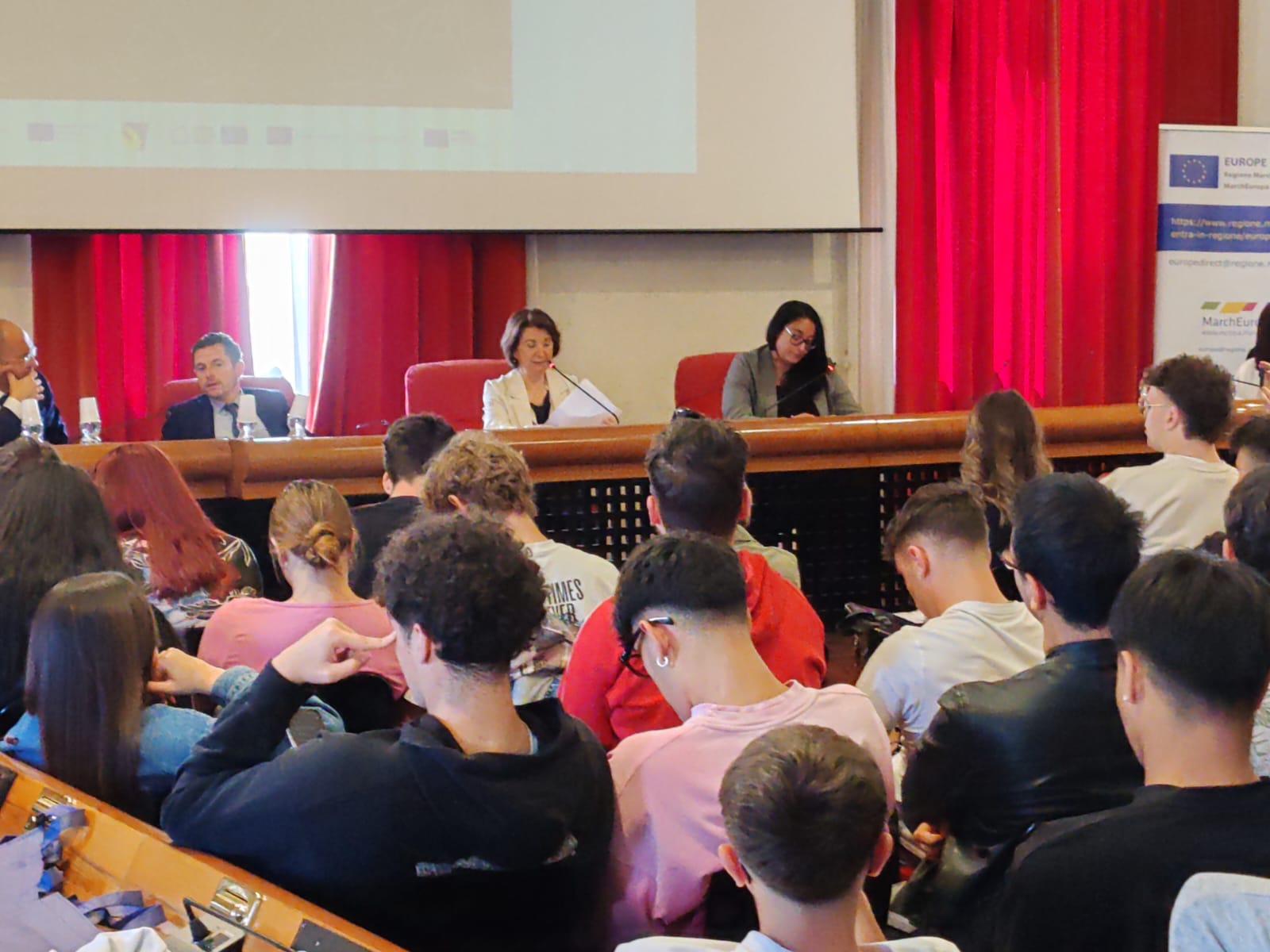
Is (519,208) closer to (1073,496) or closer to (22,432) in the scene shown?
(22,432)

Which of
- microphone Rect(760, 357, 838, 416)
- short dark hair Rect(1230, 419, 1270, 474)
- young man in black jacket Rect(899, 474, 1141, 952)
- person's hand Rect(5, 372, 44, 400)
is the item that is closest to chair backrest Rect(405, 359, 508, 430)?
microphone Rect(760, 357, 838, 416)

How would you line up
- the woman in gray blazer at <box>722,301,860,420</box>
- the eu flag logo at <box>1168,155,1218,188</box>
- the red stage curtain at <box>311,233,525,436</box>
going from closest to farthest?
the woman in gray blazer at <box>722,301,860,420</box> → the red stage curtain at <box>311,233,525,436</box> → the eu flag logo at <box>1168,155,1218,188</box>

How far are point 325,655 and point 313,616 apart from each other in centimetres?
74

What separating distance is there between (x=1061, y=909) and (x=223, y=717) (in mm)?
813

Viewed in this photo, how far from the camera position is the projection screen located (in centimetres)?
465

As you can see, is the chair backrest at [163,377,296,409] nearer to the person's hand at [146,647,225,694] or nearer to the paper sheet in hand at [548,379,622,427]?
the paper sheet in hand at [548,379,622,427]

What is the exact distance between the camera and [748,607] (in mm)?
1750

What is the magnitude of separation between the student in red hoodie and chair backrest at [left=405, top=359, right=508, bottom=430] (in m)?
2.51

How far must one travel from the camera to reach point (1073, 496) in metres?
1.58

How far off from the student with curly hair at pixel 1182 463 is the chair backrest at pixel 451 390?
232 centimetres

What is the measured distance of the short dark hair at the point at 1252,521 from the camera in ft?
5.74

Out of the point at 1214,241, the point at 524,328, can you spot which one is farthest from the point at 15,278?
the point at 1214,241

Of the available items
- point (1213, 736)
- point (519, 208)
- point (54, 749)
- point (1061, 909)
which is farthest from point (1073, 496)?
point (519, 208)

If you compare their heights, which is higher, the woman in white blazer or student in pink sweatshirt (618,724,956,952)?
the woman in white blazer
